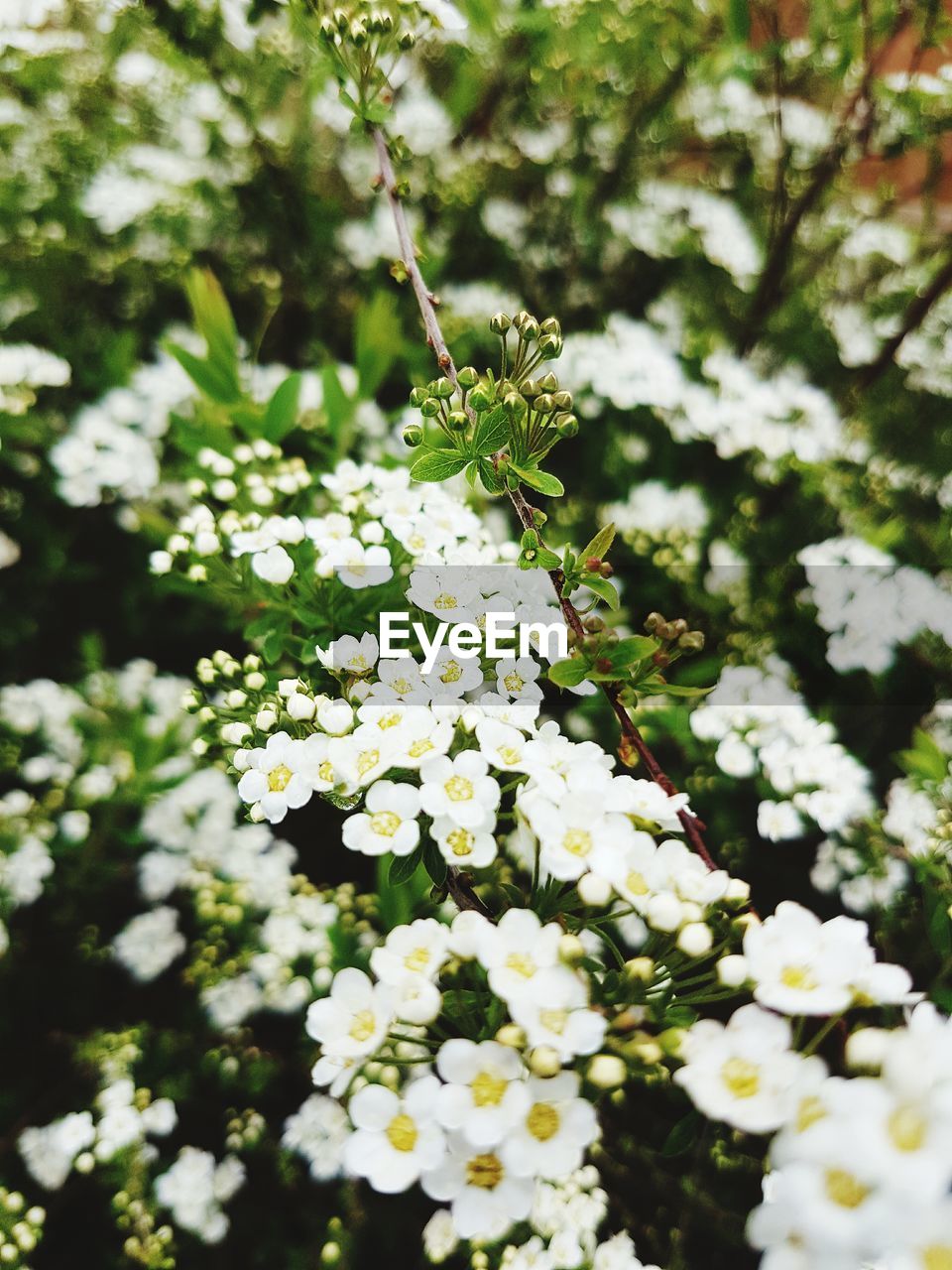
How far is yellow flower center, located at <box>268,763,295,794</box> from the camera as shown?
85 centimetres

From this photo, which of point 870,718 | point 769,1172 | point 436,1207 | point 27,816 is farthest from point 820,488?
point 27,816

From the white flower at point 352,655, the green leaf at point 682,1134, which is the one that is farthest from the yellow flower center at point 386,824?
the green leaf at point 682,1134

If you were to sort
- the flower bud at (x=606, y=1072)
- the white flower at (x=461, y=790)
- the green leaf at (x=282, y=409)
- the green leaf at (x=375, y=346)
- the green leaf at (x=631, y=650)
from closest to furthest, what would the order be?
the flower bud at (x=606, y=1072), the white flower at (x=461, y=790), the green leaf at (x=631, y=650), the green leaf at (x=282, y=409), the green leaf at (x=375, y=346)

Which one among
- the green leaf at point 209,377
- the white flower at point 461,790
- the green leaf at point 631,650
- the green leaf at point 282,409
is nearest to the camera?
the white flower at point 461,790

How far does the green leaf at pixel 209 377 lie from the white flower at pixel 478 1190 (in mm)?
1484

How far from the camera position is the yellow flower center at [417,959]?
0.69 m

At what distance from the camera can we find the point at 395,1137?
0.67m

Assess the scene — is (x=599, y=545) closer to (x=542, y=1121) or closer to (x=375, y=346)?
(x=542, y=1121)

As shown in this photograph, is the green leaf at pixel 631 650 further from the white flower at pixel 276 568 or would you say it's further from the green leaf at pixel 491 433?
the white flower at pixel 276 568

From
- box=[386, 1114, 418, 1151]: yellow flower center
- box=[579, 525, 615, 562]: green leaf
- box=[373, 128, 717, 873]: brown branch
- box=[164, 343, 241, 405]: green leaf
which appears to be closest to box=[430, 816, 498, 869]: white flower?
box=[373, 128, 717, 873]: brown branch

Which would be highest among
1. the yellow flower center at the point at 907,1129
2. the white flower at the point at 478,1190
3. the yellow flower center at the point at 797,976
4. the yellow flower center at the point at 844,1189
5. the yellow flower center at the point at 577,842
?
the yellow flower center at the point at 907,1129

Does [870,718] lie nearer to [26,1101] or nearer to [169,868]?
[169,868]

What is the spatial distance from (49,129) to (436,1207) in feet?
10.9

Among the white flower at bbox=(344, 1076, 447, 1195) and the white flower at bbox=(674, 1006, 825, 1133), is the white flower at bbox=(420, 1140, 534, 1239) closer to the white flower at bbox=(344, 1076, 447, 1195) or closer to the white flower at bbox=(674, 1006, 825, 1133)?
the white flower at bbox=(344, 1076, 447, 1195)
